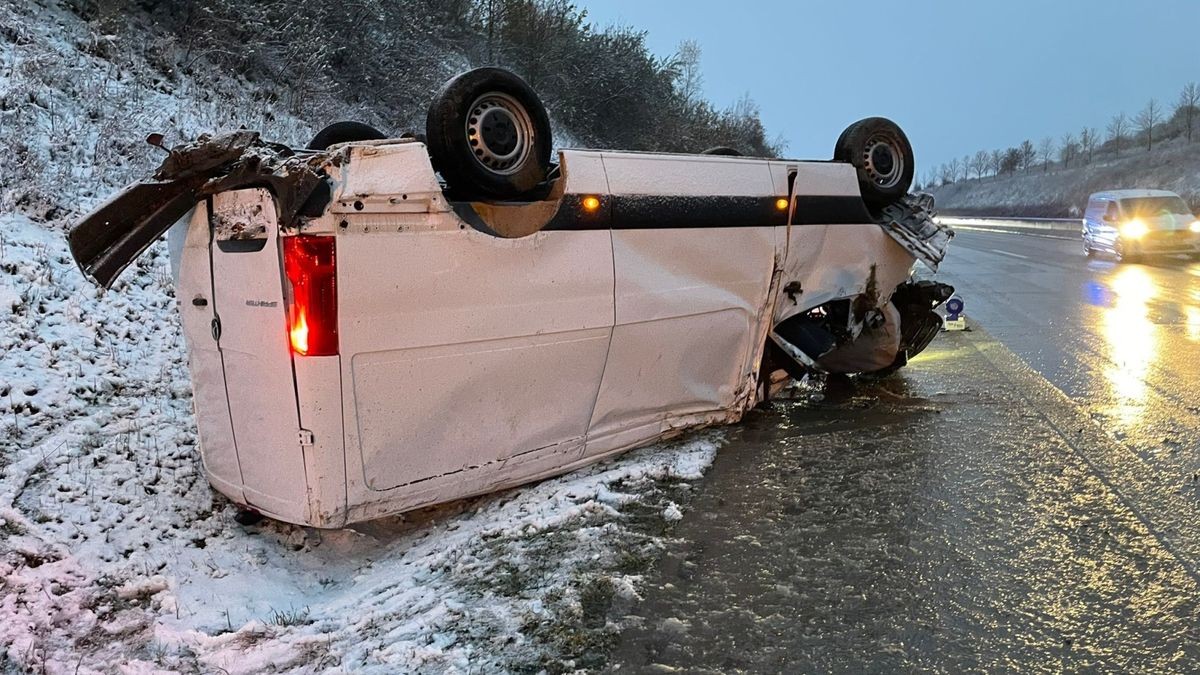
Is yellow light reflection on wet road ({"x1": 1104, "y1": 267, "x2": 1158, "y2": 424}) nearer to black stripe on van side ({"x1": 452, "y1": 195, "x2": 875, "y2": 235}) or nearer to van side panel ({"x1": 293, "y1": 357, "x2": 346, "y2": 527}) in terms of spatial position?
black stripe on van side ({"x1": 452, "y1": 195, "x2": 875, "y2": 235})

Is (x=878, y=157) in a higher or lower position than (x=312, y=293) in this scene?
higher

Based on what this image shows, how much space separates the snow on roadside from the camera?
2.88 m

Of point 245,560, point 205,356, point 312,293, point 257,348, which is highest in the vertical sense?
point 312,293

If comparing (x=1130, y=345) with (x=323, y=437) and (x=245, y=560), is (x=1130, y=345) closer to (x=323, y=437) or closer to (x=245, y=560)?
(x=323, y=437)

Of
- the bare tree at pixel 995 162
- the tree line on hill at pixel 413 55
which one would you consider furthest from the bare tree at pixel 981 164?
the tree line on hill at pixel 413 55

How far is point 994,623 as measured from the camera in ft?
9.38

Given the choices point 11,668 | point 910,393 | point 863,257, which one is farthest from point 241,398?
point 910,393

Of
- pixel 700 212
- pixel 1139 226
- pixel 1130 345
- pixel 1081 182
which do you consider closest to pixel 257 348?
pixel 700 212

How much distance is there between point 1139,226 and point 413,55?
16.5m

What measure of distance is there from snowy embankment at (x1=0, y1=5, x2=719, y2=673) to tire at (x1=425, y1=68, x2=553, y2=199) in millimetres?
1558

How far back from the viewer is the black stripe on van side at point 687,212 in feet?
13.1

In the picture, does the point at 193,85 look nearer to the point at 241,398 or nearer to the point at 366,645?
the point at 241,398

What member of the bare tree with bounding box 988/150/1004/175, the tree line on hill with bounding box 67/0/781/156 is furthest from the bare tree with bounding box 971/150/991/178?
the tree line on hill with bounding box 67/0/781/156

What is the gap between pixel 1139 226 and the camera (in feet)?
59.5
